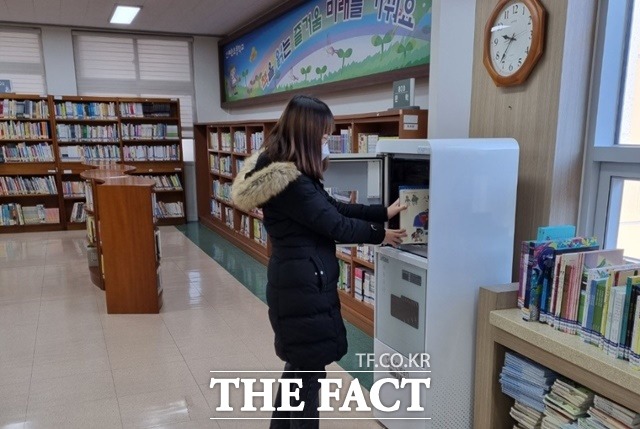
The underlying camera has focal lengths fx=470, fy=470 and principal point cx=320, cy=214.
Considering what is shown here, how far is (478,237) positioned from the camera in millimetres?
2129

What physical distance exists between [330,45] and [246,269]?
265 centimetres

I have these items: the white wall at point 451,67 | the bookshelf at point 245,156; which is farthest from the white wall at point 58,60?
the white wall at point 451,67

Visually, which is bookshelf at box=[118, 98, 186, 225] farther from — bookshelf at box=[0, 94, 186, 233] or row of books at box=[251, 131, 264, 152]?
row of books at box=[251, 131, 264, 152]

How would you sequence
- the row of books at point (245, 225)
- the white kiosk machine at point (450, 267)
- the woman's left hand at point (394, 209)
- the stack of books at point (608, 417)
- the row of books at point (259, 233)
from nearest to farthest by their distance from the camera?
the stack of books at point (608, 417) → the white kiosk machine at point (450, 267) → the woman's left hand at point (394, 209) → the row of books at point (259, 233) → the row of books at point (245, 225)

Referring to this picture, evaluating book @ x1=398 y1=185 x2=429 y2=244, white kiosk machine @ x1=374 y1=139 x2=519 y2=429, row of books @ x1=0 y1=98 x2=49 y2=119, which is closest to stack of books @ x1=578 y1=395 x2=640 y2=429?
white kiosk machine @ x1=374 y1=139 x2=519 y2=429

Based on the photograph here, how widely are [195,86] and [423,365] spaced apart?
754 centimetres

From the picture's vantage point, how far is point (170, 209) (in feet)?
27.5

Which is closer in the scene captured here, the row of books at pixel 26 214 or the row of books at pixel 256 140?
the row of books at pixel 256 140

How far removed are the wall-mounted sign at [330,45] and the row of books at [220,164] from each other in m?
1.06

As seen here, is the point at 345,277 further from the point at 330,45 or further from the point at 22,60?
the point at 22,60

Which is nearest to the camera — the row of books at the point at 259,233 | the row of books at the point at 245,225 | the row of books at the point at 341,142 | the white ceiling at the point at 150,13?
the row of books at the point at 341,142

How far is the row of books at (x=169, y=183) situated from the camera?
8164 millimetres

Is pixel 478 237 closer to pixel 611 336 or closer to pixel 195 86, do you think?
pixel 611 336

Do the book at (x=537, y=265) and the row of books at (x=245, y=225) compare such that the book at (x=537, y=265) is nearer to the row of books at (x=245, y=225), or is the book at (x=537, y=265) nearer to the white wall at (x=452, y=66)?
the white wall at (x=452, y=66)
